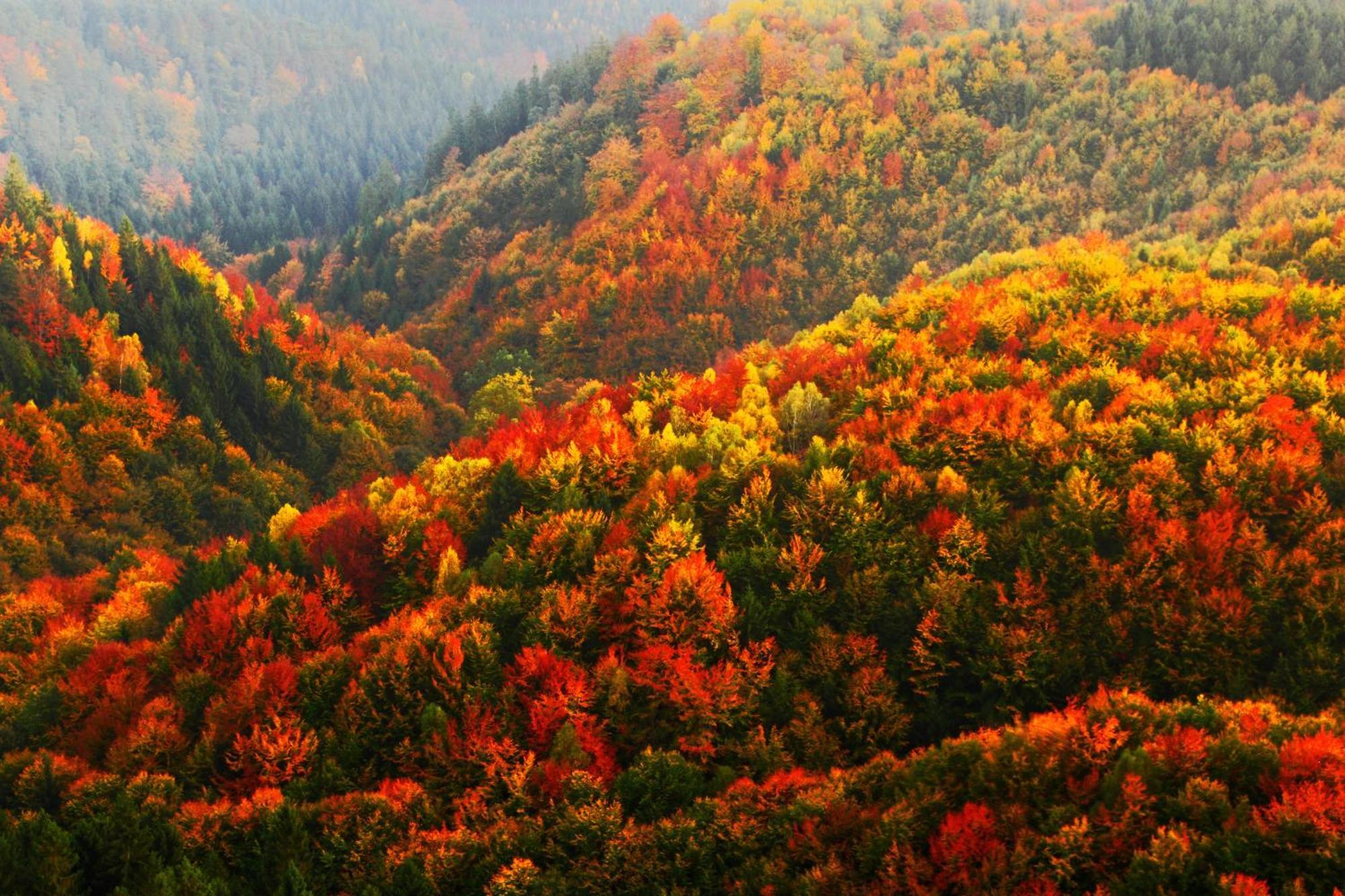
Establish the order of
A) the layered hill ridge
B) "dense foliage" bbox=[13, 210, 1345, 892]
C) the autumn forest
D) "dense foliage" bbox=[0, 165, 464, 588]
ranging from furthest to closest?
the layered hill ridge < "dense foliage" bbox=[0, 165, 464, 588] < the autumn forest < "dense foliage" bbox=[13, 210, 1345, 892]

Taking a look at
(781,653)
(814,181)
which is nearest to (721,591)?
(781,653)

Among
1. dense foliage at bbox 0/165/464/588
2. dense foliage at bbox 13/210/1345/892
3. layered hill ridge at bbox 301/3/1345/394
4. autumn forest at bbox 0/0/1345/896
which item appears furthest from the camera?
layered hill ridge at bbox 301/3/1345/394

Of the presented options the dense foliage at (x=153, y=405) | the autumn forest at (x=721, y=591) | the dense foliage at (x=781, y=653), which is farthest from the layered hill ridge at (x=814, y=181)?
the dense foliage at (x=781, y=653)

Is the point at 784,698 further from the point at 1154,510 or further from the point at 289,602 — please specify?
the point at 289,602

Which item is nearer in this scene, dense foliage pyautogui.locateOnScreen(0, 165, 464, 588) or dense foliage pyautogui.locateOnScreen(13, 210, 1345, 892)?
dense foliage pyautogui.locateOnScreen(13, 210, 1345, 892)

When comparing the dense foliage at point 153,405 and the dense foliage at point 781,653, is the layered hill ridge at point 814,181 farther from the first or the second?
the dense foliage at point 781,653

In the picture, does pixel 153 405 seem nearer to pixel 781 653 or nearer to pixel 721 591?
pixel 721 591

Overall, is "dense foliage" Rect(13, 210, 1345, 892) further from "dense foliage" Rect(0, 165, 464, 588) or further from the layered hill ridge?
the layered hill ridge

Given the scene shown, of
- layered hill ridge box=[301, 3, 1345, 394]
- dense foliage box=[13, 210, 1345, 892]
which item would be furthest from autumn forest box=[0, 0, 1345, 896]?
layered hill ridge box=[301, 3, 1345, 394]
